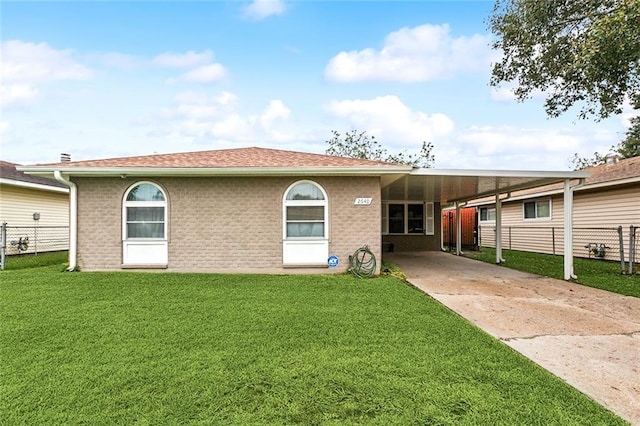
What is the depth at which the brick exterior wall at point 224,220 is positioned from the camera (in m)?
9.01

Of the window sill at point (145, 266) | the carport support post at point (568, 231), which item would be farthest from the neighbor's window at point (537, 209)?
the window sill at point (145, 266)

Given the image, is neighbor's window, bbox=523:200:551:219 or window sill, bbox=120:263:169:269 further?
neighbor's window, bbox=523:200:551:219

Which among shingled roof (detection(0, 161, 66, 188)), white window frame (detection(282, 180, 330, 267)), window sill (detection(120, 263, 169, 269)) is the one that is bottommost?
window sill (detection(120, 263, 169, 269))

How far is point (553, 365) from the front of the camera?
3758mm

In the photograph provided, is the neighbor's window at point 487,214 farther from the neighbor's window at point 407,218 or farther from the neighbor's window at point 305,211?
the neighbor's window at point 305,211

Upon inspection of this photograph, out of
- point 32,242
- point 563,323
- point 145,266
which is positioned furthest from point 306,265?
point 32,242

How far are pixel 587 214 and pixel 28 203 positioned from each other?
21225 millimetres

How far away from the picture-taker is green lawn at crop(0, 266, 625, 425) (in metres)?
2.76

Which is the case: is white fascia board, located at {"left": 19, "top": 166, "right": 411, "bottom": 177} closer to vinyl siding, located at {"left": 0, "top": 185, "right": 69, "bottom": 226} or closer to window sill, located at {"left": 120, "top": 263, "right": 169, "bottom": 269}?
window sill, located at {"left": 120, "top": 263, "right": 169, "bottom": 269}

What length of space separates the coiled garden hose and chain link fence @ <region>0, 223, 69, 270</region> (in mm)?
9628

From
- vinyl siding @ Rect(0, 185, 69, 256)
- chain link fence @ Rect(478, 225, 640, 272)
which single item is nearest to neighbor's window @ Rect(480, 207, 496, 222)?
chain link fence @ Rect(478, 225, 640, 272)

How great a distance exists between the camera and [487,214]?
21.9 meters

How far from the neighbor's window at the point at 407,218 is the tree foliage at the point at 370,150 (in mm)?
18617

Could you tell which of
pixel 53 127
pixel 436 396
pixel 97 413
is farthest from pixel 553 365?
pixel 53 127
